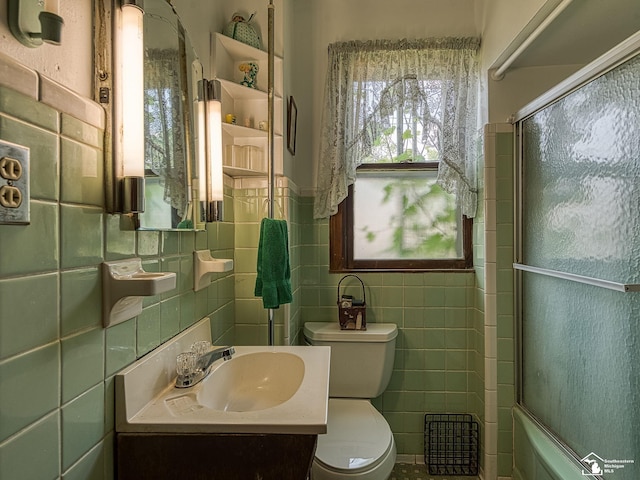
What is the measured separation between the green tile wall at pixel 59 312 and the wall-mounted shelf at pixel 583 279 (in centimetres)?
132

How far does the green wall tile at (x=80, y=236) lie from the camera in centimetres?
63

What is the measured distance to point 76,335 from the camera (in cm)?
65

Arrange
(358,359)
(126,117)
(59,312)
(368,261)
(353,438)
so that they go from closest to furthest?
1. (59,312)
2. (126,117)
3. (353,438)
4. (358,359)
5. (368,261)

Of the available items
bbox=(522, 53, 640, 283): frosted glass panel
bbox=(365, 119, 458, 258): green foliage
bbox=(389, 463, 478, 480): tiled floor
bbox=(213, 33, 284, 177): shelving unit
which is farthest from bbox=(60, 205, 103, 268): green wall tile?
bbox=(389, 463, 478, 480): tiled floor

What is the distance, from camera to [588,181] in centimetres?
126

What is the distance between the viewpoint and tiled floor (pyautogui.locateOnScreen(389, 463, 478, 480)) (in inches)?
72.1

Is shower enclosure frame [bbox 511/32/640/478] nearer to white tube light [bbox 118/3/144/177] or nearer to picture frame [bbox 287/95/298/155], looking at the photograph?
picture frame [bbox 287/95/298/155]

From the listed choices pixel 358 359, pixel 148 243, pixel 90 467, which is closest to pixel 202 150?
pixel 148 243

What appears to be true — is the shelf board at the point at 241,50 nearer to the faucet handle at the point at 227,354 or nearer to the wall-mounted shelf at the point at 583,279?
the faucet handle at the point at 227,354

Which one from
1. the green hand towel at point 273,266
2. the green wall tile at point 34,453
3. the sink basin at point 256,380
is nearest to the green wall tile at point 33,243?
the green wall tile at point 34,453

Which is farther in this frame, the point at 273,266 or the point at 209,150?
the point at 273,266

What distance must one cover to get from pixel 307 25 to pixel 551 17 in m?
1.18

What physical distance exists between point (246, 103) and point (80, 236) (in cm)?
113

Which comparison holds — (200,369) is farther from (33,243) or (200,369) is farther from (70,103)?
(70,103)
